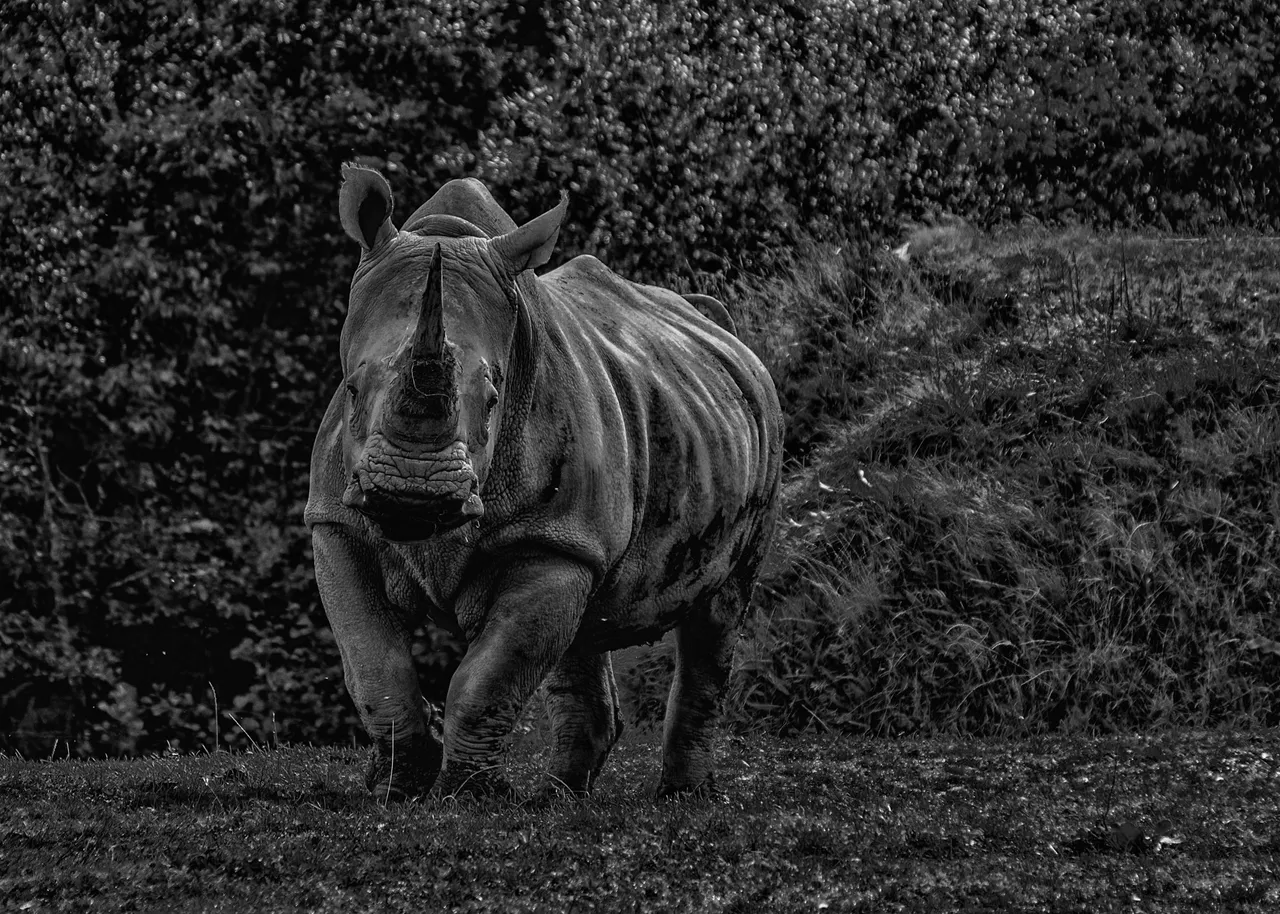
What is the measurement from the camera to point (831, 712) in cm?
1007

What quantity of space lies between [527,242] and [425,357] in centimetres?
81

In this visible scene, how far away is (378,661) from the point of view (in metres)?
5.60

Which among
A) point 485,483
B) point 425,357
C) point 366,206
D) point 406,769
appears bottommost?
point 406,769

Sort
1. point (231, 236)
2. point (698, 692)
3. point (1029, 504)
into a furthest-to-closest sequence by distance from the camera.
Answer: point (231, 236)
point (1029, 504)
point (698, 692)

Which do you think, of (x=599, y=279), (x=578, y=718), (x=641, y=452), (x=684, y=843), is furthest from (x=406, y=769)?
(x=599, y=279)

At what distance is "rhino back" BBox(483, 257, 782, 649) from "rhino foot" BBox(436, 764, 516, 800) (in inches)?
28.7

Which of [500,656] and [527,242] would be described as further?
[527,242]

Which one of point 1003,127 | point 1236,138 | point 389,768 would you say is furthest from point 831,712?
point 1236,138

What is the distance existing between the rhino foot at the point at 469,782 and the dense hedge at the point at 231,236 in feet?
20.1

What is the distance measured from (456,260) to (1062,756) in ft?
13.8

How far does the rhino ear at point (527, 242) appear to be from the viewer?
5699 mm

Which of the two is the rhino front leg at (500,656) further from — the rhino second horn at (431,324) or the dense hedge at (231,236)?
the dense hedge at (231,236)

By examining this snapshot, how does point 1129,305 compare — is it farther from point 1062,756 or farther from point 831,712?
point 1062,756

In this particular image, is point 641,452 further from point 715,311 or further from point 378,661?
point 715,311
